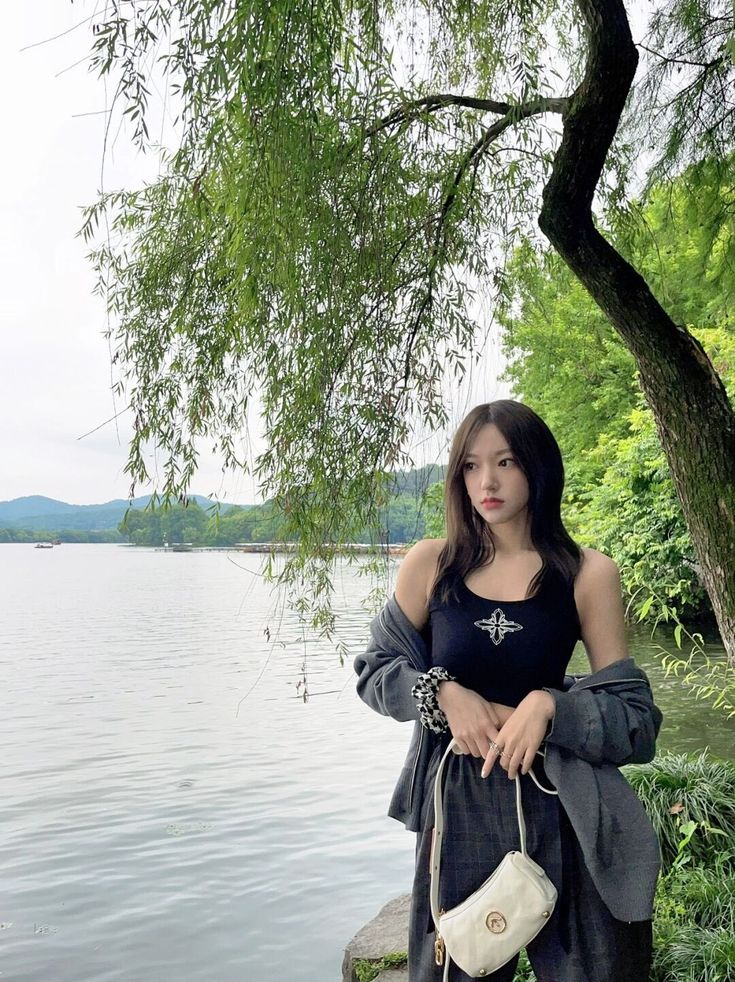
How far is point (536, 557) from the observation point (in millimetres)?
1910

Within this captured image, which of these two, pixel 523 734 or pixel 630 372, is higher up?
pixel 630 372

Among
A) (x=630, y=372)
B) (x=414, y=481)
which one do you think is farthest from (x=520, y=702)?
(x=630, y=372)

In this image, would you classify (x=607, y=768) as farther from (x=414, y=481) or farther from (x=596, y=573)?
(x=414, y=481)

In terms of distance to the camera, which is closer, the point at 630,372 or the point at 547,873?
the point at 547,873

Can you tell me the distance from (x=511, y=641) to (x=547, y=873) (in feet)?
1.33

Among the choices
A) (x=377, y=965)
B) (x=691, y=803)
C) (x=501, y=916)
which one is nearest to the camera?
(x=501, y=916)

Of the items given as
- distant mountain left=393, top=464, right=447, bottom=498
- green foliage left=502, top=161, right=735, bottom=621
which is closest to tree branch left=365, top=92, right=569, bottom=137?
green foliage left=502, top=161, right=735, bottom=621

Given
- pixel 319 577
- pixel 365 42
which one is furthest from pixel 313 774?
pixel 365 42

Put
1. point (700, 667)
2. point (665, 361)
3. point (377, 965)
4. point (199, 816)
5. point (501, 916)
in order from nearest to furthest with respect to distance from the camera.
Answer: point (501, 916) < point (665, 361) < point (377, 965) < point (700, 667) < point (199, 816)

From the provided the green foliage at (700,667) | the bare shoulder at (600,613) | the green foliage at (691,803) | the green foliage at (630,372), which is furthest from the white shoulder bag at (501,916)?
the green foliage at (630,372)

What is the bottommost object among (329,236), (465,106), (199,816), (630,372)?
(199,816)

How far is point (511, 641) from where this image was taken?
1815 mm

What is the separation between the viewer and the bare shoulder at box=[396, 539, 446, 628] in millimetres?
1935

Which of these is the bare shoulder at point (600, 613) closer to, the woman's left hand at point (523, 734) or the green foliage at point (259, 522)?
the woman's left hand at point (523, 734)
